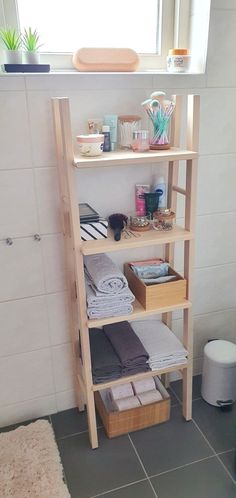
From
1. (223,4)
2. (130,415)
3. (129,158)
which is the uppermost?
(223,4)

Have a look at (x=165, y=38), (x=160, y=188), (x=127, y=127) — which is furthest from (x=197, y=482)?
(x=165, y=38)

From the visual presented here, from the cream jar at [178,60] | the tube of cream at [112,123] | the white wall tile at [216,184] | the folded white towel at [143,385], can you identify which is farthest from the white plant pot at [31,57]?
the folded white towel at [143,385]

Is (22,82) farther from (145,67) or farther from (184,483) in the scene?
(184,483)

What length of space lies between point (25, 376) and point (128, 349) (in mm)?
457

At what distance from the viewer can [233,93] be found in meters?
1.44

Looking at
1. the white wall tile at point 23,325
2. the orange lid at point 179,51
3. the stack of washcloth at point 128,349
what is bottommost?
the stack of washcloth at point 128,349

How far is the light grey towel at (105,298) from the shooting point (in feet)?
4.17

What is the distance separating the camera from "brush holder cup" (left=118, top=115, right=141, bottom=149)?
1.29m

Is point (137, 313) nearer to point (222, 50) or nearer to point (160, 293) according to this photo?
point (160, 293)

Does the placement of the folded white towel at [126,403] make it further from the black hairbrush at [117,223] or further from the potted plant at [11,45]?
the potted plant at [11,45]

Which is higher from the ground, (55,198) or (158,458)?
(55,198)

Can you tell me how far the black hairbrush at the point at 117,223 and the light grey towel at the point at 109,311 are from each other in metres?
0.25

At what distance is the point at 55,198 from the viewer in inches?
53.4

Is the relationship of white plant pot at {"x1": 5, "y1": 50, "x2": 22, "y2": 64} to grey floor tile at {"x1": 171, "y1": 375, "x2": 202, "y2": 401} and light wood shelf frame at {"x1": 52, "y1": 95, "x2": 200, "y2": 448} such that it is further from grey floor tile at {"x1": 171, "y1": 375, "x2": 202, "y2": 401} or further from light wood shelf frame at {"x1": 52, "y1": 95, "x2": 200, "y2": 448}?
grey floor tile at {"x1": 171, "y1": 375, "x2": 202, "y2": 401}
